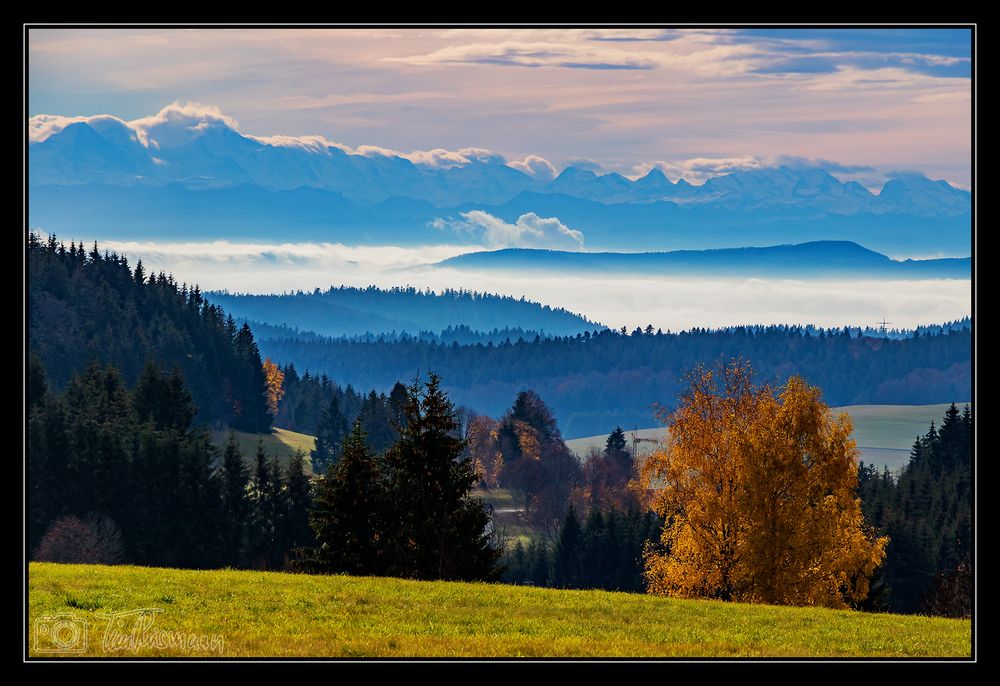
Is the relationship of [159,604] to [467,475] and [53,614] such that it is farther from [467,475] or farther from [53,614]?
[467,475]

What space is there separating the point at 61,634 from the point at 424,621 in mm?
9331

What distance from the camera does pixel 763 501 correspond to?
163 feet

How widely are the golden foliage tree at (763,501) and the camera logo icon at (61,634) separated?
3152 centimetres

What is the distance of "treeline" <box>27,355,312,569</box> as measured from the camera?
104500 mm

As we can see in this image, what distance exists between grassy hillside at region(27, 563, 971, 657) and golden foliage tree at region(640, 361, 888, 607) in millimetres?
12484

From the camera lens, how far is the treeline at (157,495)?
104500 mm

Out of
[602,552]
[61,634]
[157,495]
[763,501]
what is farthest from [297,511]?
[61,634]

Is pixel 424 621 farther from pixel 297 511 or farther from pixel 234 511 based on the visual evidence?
pixel 234 511

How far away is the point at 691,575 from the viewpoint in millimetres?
51281

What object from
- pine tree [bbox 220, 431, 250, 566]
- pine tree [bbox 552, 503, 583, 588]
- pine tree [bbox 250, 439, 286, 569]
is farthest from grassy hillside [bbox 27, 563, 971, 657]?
pine tree [bbox 552, 503, 583, 588]

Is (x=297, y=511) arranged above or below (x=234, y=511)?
above

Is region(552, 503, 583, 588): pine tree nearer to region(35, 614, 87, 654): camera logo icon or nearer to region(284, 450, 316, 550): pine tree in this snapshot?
region(284, 450, 316, 550): pine tree

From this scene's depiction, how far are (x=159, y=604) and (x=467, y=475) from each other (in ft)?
70.0
